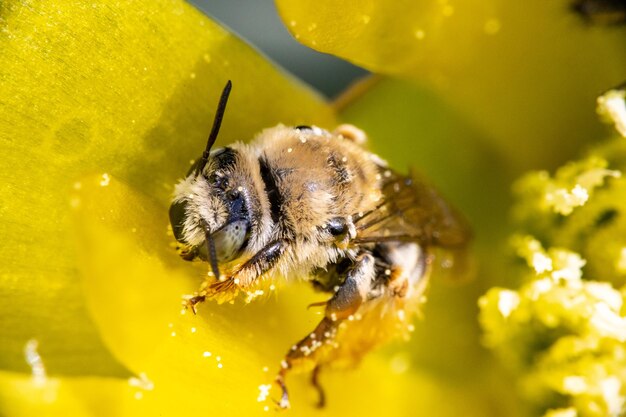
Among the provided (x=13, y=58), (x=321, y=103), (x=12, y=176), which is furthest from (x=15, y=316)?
(x=321, y=103)

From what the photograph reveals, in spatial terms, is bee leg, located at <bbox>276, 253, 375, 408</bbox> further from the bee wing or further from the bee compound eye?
the bee compound eye

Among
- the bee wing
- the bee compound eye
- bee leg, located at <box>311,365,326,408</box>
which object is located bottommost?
bee leg, located at <box>311,365,326,408</box>

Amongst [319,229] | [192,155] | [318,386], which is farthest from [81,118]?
[318,386]

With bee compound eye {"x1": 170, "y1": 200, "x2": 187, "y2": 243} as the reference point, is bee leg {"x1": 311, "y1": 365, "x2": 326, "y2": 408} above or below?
below

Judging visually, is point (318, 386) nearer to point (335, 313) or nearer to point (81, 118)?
point (335, 313)

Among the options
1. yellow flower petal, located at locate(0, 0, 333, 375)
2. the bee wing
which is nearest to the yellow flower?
yellow flower petal, located at locate(0, 0, 333, 375)

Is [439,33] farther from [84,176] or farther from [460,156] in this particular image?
[84,176]

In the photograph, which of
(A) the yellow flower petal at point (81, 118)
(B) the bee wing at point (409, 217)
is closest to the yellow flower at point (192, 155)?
(A) the yellow flower petal at point (81, 118)

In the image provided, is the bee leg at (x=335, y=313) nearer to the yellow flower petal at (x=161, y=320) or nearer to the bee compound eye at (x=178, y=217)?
the yellow flower petal at (x=161, y=320)
